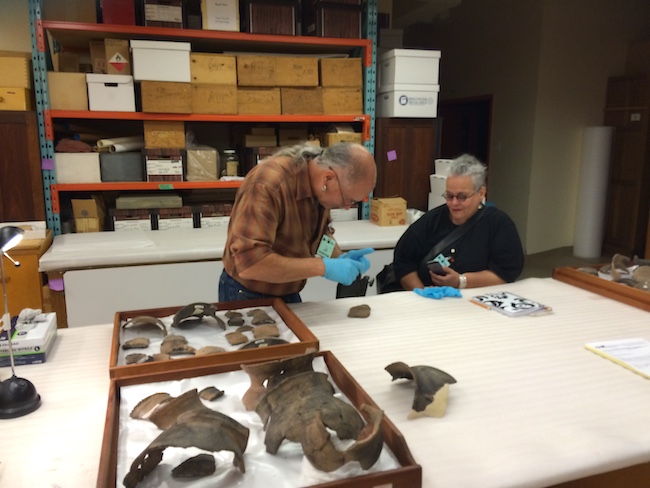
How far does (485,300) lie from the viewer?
69.5 inches

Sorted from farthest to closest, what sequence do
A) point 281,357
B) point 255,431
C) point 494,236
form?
point 494,236
point 281,357
point 255,431

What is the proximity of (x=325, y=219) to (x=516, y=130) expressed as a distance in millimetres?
4207

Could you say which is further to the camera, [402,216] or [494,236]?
[402,216]

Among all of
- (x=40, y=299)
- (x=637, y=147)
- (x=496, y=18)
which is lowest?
(x=40, y=299)

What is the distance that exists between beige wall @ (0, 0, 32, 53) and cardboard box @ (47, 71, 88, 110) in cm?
57

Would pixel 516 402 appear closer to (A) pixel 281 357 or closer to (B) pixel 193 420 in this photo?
(A) pixel 281 357

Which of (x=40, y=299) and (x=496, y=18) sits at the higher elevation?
(x=496, y=18)

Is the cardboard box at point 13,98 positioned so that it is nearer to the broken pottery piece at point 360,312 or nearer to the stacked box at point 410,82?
the stacked box at point 410,82

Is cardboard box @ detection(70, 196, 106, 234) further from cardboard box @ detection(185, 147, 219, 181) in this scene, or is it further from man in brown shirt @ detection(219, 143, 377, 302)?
man in brown shirt @ detection(219, 143, 377, 302)

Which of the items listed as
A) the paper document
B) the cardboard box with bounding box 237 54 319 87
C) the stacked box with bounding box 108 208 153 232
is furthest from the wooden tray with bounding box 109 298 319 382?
the cardboard box with bounding box 237 54 319 87

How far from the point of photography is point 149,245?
2775mm

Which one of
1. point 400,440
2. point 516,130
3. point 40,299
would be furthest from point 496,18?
point 400,440

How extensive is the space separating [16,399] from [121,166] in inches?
89.9

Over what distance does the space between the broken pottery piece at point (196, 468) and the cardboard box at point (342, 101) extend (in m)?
2.81
